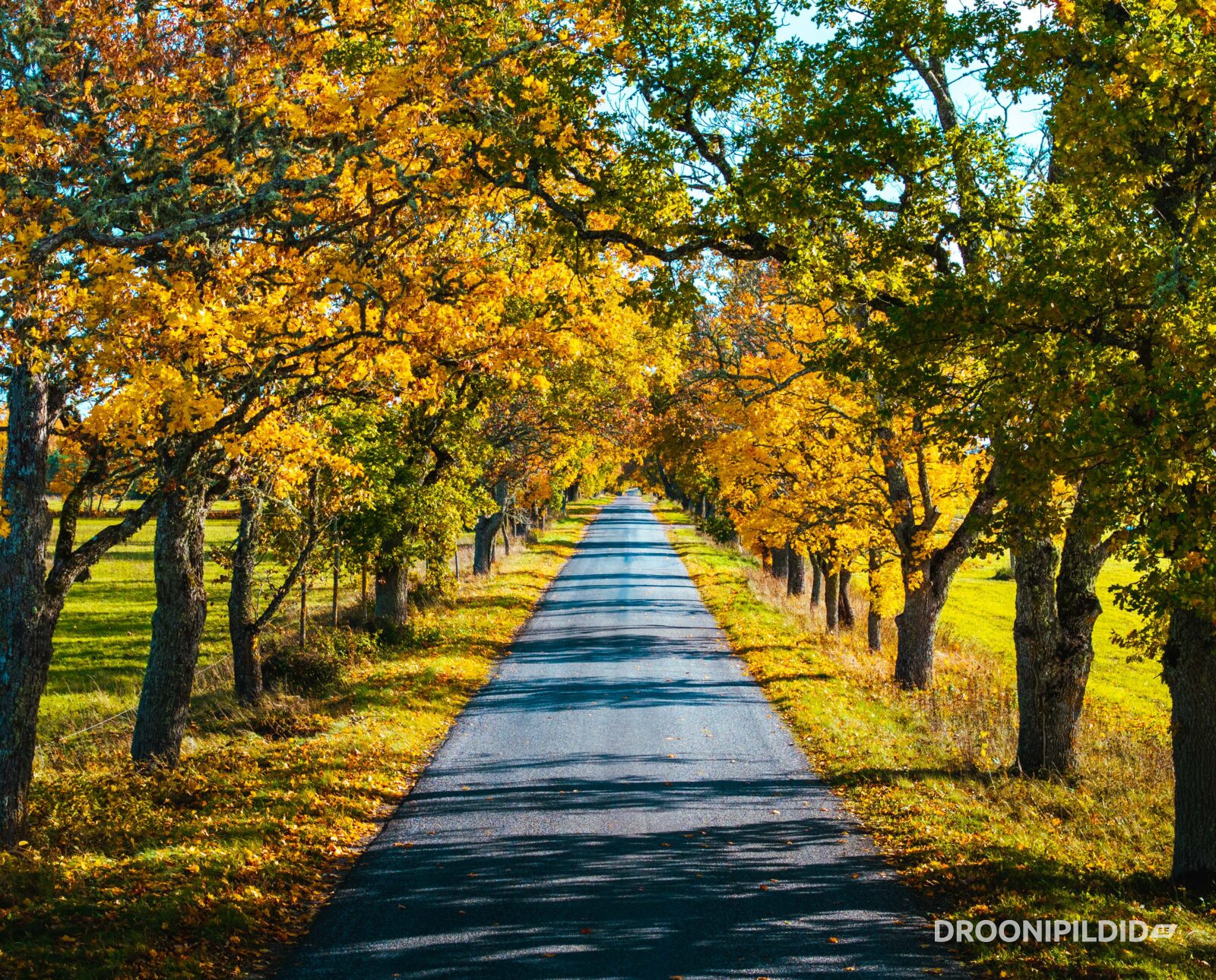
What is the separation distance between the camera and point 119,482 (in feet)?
30.5

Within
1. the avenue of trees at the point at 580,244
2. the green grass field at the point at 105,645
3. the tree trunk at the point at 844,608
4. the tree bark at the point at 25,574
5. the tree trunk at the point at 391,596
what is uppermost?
the avenue of trees at the point at 580,244

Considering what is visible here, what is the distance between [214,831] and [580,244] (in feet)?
22.8

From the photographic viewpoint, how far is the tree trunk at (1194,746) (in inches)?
301

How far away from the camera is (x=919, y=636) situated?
1680 cm

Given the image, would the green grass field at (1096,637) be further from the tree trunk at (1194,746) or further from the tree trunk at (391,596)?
the tree trunk at (391,596)

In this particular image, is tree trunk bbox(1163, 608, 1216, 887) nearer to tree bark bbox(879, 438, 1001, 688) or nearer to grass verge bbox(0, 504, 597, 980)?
grass verge bbox(0, 504, 597, 980)

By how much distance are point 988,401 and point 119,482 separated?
825 centimetres

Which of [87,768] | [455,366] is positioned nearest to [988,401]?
[455,366]

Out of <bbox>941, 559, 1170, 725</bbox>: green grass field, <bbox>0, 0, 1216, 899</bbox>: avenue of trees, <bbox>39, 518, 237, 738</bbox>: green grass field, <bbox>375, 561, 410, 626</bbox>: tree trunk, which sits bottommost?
<bbox>941, 559, 1170, 725</bbox>: green grass field

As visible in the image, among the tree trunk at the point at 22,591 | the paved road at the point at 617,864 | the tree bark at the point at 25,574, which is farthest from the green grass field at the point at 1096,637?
the tree trunk at the point at 22,591

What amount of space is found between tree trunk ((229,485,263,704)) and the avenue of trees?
264 centimetres

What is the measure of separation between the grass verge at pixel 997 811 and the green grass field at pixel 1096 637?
9.79 feet

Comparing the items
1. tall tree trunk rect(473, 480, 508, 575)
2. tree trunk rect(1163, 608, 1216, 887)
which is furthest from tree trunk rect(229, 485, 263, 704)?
tall tree trunk rect(473, 480, 508, 575)

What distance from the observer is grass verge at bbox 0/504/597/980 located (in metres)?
6.34
